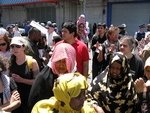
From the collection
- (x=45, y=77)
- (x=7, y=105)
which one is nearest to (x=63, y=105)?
(x=45, y=77)

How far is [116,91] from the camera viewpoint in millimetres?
2297

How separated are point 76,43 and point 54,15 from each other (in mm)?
18654

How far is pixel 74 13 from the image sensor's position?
67.3 ft

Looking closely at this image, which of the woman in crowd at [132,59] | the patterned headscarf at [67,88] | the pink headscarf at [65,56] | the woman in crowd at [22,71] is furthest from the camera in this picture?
the woman in crowd at [132,59]

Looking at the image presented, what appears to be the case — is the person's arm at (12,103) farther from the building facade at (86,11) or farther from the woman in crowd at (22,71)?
the building facade at (86,11)

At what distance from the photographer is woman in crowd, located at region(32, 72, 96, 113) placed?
1385 millimetres

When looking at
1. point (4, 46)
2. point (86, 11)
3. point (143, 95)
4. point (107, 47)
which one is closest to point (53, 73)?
point (143, 95)

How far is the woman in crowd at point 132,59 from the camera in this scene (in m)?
3.12

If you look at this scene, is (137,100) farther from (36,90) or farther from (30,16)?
(30,16)

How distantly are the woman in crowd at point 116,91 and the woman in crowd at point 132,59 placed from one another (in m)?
0.73

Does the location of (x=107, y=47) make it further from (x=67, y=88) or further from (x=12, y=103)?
(x=67, y=88)

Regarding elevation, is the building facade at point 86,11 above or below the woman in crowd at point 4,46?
above

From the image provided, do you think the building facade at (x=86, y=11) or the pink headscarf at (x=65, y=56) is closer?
the pink headscarf at (x=65, y=56)

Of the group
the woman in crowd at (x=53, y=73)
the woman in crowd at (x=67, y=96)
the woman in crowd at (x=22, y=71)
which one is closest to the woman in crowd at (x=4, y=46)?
the woman in crowd at (x=22, y=71)
